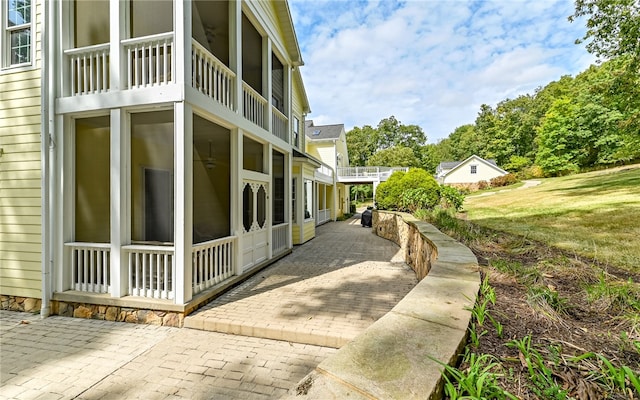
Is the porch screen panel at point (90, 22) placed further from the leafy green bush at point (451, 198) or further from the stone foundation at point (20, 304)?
the leafy green bush at point (451, 198)

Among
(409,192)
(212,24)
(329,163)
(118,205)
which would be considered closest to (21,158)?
(118,205)

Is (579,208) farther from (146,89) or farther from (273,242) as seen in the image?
(146,89)

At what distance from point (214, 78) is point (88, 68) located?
2177 mm

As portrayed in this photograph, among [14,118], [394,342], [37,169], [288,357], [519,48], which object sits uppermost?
[519,48]

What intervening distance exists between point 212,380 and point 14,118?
18.6 feet

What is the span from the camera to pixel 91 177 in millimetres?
5098

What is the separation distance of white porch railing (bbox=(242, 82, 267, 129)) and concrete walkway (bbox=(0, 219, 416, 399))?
3814 millimetres

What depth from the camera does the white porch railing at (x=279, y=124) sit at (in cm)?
797

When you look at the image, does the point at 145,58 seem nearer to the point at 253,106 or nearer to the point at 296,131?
the point at 253,106

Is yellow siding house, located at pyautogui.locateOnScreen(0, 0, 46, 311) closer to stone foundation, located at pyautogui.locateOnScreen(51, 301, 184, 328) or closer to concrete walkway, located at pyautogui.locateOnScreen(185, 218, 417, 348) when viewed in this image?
stone foundation, located at pyautogui.locateOnScreen(51, 301, 184, 328)

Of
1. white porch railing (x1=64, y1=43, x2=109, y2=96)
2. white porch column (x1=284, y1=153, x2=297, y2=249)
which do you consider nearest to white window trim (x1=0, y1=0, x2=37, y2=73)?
white porch railing (x1=64, y1=43, x2=109, y2=96)

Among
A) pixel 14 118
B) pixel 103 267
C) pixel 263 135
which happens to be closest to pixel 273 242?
pixel 263 135

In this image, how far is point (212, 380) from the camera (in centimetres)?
285

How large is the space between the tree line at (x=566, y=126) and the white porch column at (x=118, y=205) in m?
16.1
